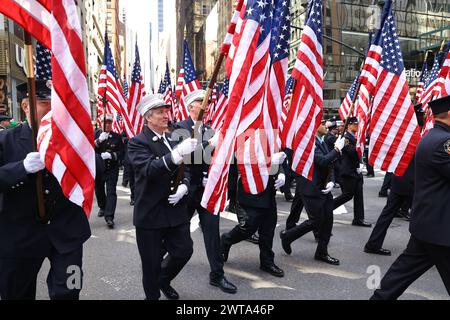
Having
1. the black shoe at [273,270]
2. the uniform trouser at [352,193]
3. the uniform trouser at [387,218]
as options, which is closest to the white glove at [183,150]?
the black shoe at [273,270]

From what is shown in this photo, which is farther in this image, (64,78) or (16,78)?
(16,78)

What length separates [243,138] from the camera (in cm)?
395

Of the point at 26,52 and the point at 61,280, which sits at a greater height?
the point at 26,52

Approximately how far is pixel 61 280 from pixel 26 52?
1639 mm

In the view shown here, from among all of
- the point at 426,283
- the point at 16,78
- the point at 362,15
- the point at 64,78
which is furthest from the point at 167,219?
the point at 362,15

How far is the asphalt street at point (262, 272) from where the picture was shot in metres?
4.18

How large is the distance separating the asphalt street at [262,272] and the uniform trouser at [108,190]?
475 millimetres

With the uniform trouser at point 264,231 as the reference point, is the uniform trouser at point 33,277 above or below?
above

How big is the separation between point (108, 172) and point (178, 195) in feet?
14.6

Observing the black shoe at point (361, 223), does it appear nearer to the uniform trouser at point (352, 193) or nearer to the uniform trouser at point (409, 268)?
the uniform trouser at point (352, 193)

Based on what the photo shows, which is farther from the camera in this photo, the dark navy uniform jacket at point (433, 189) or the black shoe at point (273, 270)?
the black shoe at point (273, 270)

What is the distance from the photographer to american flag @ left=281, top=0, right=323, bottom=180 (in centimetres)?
469
